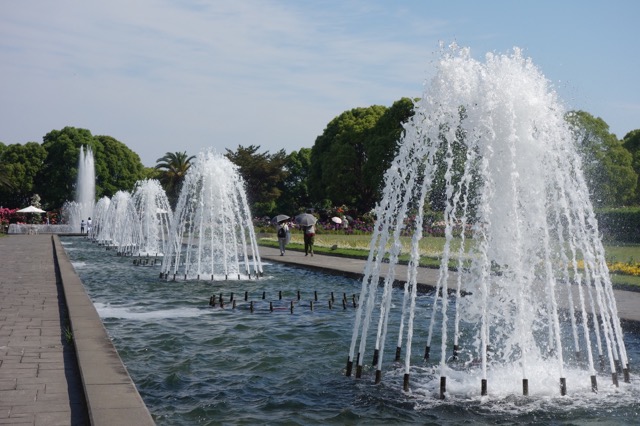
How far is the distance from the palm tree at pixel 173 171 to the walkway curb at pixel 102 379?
70868mm

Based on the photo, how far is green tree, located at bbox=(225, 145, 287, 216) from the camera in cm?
7338

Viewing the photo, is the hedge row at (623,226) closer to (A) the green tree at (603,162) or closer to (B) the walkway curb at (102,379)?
(A) the green tree at (603,162)

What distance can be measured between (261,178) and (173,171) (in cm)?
1319

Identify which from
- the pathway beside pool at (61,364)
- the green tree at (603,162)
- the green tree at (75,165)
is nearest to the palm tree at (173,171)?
the green tree at (75,165)

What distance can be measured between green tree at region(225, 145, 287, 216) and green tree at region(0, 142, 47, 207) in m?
19.7

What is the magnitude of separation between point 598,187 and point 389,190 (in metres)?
50.2

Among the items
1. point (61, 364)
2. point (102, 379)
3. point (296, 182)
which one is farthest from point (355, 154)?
point (102, 379)

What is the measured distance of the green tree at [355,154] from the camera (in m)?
53.8

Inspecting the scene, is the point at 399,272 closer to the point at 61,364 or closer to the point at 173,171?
the point at 61,364

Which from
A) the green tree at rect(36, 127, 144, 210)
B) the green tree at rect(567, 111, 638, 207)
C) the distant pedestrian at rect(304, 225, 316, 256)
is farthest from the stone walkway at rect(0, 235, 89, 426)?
the green tree at rect(36, 127, 144, 210)


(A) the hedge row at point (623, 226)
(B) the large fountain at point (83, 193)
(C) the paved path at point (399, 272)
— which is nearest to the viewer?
(C) the paved path at point (399, 272)

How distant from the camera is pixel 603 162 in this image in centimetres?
5425

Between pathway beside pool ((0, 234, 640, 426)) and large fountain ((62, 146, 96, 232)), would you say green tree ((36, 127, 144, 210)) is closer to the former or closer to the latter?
large fountain ((62, 146, 96, 232))

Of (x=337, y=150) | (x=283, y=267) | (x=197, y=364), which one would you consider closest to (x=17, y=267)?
(x=283, y=267)
